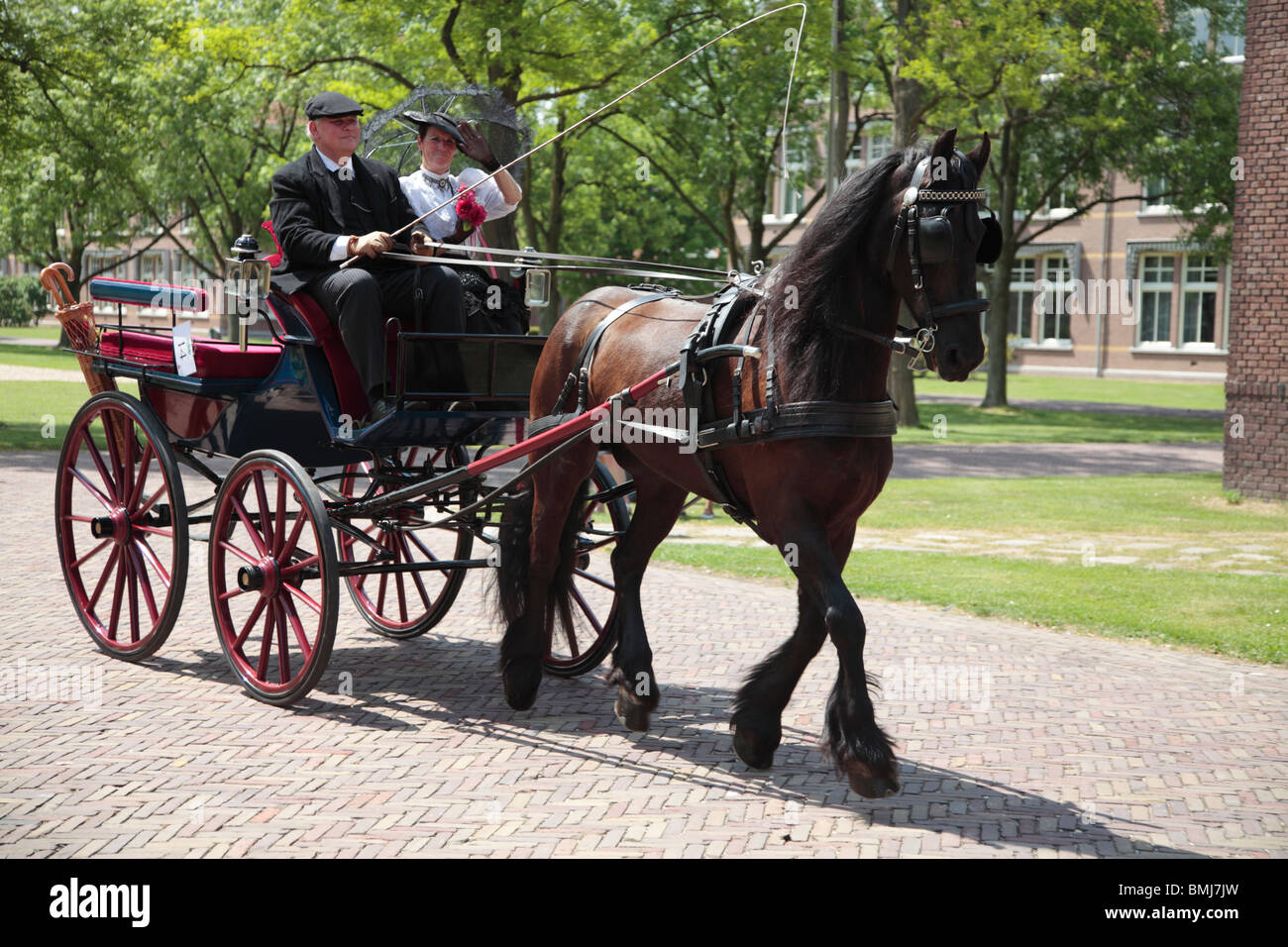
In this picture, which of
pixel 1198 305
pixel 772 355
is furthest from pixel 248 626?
pixel 1198 305

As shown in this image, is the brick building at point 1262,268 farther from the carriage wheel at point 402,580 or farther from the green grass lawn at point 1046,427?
the carriage wheel at point 402,580

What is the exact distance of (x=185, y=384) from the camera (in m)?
7.04

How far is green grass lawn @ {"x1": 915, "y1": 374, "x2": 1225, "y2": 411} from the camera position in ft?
124

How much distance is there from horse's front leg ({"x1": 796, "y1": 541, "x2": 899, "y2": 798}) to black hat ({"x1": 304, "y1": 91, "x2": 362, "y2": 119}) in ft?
11.7

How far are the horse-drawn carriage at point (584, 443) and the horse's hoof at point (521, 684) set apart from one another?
1 centimetres

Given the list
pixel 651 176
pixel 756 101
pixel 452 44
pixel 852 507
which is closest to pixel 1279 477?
pixel 852 507

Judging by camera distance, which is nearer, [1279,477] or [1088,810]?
[1088,810]

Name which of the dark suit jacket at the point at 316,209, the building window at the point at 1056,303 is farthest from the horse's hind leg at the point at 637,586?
the building window at the point at 1056,303

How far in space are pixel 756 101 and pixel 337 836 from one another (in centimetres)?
2543

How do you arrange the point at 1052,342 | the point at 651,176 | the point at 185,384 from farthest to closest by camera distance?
the point at 1052,342, the point at 651,176, the point at 185,384

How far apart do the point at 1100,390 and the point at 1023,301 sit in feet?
37.3

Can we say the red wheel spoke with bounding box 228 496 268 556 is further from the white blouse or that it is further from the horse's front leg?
the horse's front leg

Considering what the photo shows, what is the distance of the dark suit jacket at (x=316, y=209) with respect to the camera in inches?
255

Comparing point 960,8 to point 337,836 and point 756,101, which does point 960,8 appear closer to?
point 756,101
